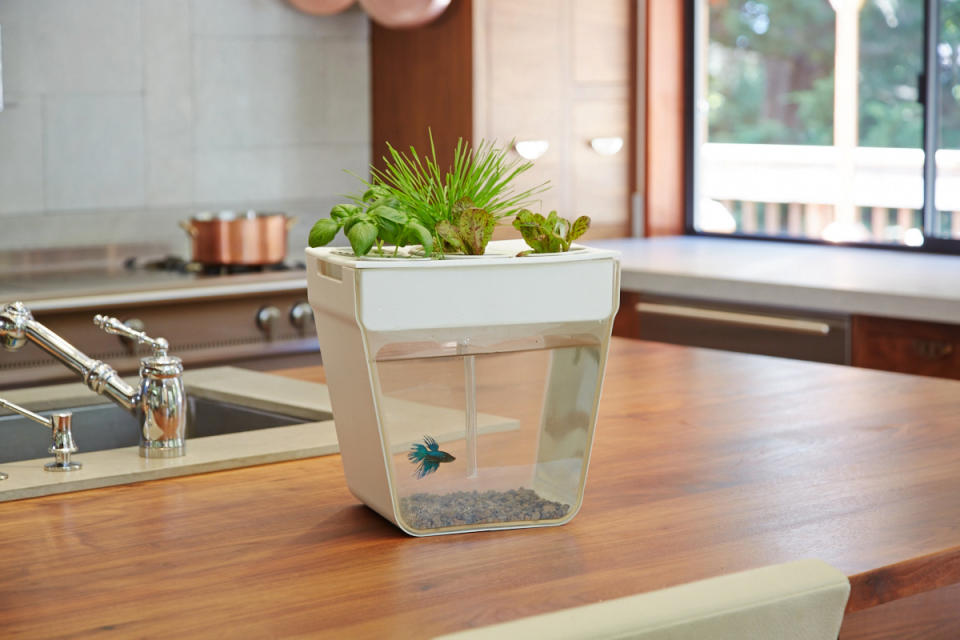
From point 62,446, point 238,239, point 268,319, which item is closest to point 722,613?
point 62,446

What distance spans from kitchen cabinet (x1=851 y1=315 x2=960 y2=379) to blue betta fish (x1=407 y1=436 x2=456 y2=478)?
2.07 meters

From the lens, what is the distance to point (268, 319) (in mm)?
3354

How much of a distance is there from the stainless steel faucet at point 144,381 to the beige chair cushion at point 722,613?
2.37 ft

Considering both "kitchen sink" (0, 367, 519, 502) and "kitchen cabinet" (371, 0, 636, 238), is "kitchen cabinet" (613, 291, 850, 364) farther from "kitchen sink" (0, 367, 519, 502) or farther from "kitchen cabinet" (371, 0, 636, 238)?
"kitchen sink" (0, 367, 519, 502)

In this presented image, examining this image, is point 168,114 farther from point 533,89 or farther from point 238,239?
point 533,89

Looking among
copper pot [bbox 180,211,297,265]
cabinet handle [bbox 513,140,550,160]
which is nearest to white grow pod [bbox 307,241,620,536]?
copper pot [bbox 180,211,297,265]

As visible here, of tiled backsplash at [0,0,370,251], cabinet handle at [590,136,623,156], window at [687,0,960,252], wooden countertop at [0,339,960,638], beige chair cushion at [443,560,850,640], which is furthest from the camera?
cabinet handle at [590,136,623,156]

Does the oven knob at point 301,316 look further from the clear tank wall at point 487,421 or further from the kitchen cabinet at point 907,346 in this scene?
the clear tank wall at point 487,421

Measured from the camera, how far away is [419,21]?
3844 mm

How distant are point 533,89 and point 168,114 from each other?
1.11m

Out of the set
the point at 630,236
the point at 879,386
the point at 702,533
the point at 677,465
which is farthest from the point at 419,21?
the point at 702,533

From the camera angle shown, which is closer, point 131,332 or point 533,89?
point 131,332

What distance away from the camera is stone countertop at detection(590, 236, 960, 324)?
2969 mm

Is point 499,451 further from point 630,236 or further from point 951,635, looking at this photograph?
point 630,236
